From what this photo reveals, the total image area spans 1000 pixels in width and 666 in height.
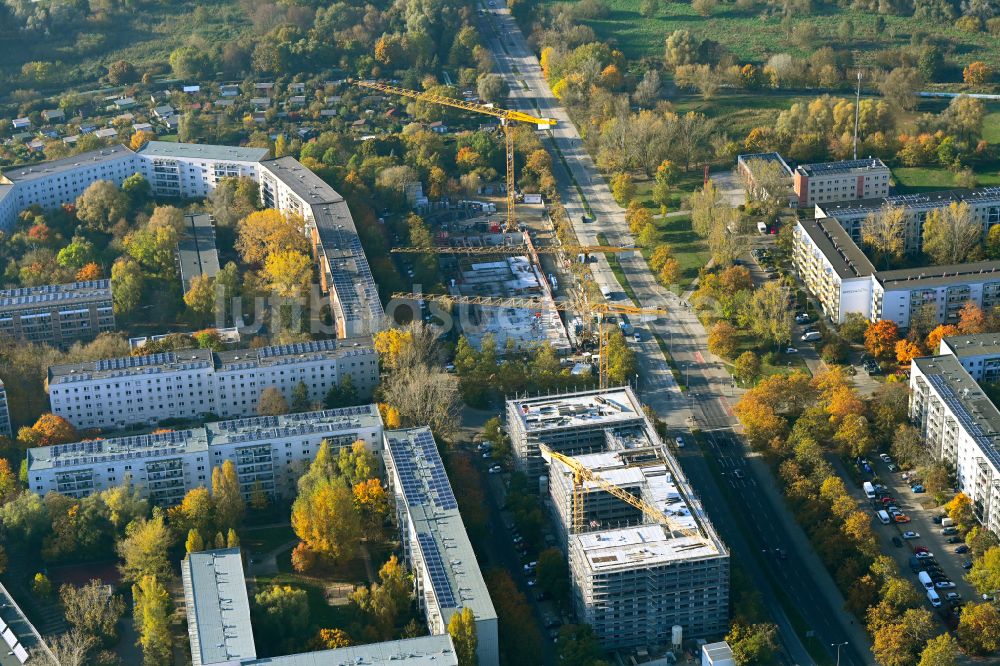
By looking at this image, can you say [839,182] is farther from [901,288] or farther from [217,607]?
[217,607]

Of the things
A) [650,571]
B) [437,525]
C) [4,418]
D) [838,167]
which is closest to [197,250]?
[4,418]

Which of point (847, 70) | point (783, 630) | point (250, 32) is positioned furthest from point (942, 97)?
point (783, 630)

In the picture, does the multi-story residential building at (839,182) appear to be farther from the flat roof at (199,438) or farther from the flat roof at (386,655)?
the flat roof at (386,655)

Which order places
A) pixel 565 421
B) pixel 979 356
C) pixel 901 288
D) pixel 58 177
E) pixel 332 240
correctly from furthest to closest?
pixel 58 177
pixel 332 240
pixel 901 288
pixel 979 356
pixel 565 421

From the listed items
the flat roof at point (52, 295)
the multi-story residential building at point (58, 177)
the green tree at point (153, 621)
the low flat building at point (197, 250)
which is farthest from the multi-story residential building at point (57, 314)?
the green tree at point (153, 621)

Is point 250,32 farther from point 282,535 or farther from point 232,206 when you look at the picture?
point 282,535

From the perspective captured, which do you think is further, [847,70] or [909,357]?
[847,70]
